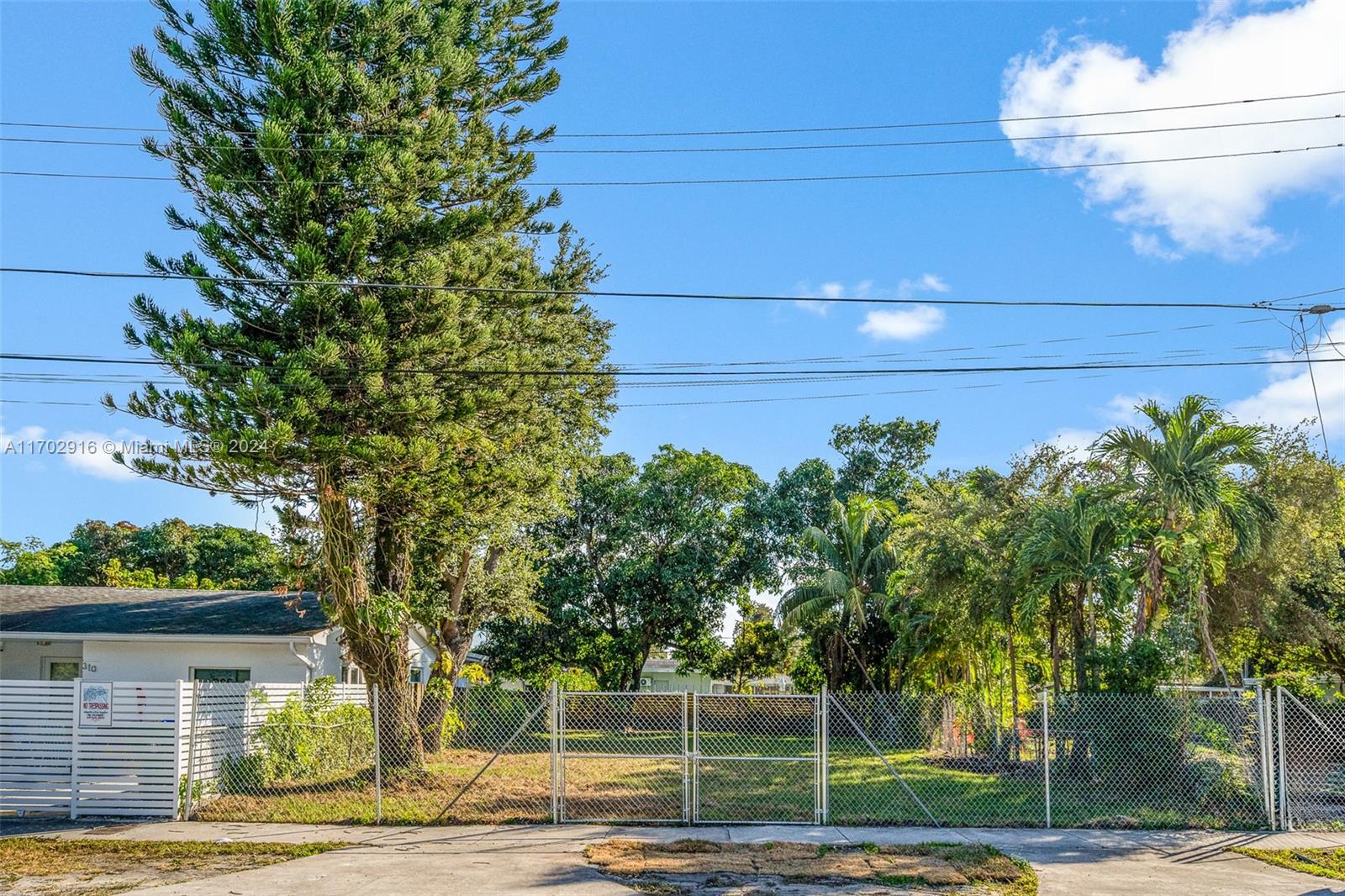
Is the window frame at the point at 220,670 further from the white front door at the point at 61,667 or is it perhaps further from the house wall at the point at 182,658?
the white front door at the point at 61,667

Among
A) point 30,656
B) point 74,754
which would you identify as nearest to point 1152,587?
point 74,754

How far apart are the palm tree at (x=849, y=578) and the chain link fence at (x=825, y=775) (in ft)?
31.1

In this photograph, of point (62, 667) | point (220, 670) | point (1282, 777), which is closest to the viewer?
point (1282, 777)

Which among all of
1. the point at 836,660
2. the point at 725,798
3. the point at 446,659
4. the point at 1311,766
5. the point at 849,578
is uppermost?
the point at 849,578

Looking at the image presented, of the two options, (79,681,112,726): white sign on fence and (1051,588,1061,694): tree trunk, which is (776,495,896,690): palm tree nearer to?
(1051,588,1061,694): tree trunk

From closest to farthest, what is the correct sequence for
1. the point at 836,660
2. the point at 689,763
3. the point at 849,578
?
the point at 689,763
the point at 849,578
the point at 836,660

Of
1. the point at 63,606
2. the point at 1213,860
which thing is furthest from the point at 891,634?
the point at 63,606

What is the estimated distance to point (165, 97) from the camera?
1455cm

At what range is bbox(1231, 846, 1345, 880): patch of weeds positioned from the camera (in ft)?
35.0

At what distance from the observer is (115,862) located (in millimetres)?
10711

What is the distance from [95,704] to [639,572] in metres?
25.2

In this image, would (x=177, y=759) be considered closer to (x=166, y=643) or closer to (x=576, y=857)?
(x=576, y=857)

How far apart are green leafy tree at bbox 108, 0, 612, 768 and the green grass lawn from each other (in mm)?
2106

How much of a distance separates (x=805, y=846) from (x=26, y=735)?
35.5 feet
